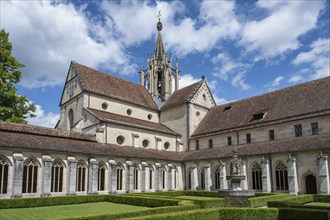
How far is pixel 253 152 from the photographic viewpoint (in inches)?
1302

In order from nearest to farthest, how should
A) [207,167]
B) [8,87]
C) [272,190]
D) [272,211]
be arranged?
[272,211], [272,190], [8,87], [207,167]

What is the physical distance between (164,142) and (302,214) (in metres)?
28.0

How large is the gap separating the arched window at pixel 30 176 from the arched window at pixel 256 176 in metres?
23.3

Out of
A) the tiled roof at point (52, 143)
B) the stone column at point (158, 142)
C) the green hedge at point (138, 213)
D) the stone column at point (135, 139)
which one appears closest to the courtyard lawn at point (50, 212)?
the green hedge at point (138, 213)

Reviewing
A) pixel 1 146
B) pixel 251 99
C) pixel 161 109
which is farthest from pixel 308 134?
pixel 1 146

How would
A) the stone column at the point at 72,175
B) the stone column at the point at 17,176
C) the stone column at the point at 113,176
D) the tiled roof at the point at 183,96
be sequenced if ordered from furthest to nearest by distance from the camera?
the tiled roof at the point at 183,96, the stone column at the point at 113,176, the stone column at the point at 72,175, the stone column at the point at 17,176

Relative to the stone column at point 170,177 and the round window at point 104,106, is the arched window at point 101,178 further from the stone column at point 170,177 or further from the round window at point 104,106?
the round window at point 104,106

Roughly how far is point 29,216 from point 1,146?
27.8ft

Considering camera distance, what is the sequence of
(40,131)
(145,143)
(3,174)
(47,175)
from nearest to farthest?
(3,174), (47,175), (40,131), (145,143)

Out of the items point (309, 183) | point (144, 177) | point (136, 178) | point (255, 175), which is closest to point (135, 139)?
point (136, 178)

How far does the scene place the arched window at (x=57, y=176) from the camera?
27.5 m

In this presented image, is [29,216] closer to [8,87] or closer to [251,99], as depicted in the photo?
[8,87]

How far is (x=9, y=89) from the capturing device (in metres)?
33.8

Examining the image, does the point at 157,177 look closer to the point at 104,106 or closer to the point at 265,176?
the point at 104,106
